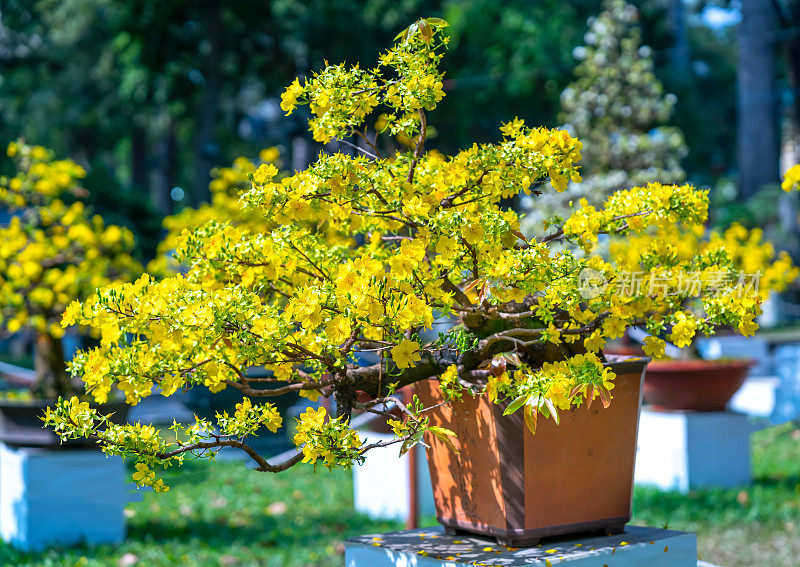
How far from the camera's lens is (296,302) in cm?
172

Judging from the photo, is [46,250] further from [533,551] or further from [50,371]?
[533,551]

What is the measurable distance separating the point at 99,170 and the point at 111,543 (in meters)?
9.47

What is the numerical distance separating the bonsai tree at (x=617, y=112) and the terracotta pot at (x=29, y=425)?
6029 millimetres

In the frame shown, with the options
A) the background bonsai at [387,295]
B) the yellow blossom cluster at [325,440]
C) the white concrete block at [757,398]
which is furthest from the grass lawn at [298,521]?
the white concrete block at [757,398]

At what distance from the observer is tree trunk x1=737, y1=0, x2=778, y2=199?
1420 cm

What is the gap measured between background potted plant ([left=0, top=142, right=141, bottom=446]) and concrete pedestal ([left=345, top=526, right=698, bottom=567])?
301 centimetres

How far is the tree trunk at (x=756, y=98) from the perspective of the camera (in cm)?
1420

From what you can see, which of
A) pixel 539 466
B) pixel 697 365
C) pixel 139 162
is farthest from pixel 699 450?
pixel 139 162

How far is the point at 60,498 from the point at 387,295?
11.5 ft

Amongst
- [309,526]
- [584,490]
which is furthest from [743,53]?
[584,490]

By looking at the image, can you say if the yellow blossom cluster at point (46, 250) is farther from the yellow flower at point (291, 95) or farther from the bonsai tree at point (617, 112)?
the bonsai tree at point (617, 112)

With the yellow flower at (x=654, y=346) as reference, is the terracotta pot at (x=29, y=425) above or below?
below

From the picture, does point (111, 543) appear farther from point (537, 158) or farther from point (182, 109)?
point (182, 109)

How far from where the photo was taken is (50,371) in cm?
479
